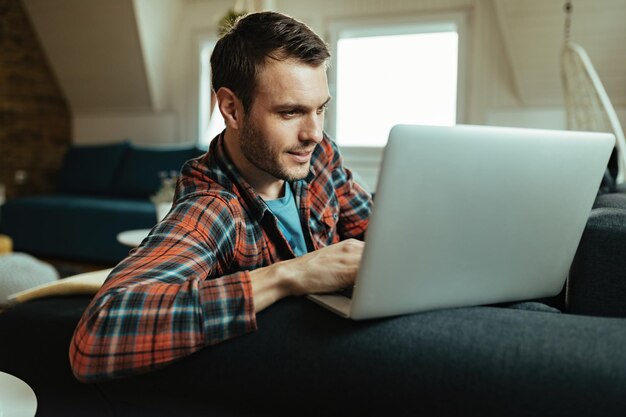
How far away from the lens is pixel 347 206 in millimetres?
1540

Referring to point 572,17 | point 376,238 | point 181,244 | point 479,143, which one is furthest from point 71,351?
point 572,17

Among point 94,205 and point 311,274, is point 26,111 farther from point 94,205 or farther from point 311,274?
point 311,274

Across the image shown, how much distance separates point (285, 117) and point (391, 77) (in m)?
3.65

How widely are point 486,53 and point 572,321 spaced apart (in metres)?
3.76

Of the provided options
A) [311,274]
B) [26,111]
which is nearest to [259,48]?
[311,274]

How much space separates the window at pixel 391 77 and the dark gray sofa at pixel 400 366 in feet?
12.1

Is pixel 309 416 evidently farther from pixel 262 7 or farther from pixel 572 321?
pixel 262 7

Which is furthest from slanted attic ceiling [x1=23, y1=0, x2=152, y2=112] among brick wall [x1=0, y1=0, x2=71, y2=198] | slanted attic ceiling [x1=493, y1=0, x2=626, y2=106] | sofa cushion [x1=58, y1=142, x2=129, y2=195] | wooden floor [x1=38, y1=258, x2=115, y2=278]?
slanted attic ceiling [x1=493, y1=0, x2=626, y2=106]

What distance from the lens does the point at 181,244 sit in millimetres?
949

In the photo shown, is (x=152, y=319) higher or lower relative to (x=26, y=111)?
higher

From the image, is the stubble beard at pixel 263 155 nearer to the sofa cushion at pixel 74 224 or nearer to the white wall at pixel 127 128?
the sofa cushion at pixel 74 224

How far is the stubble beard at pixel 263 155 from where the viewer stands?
1170 millimetres

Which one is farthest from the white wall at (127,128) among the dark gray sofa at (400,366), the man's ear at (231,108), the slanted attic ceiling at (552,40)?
the dark gray sofa at (400,366)

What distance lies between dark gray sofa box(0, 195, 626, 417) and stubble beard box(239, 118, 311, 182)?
0.37 meters
